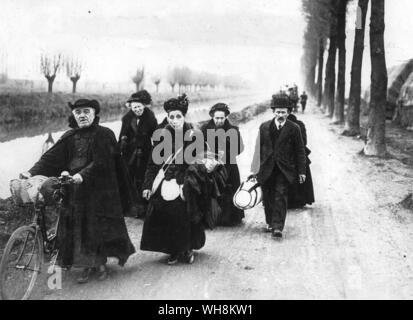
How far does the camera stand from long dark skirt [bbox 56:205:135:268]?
487 cm

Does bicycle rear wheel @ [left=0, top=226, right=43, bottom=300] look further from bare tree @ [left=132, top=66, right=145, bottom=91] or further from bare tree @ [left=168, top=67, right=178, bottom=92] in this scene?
bare tree @ [left=168, top=67, right=178, bottom=92]

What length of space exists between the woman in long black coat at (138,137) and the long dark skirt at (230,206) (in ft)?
4.06

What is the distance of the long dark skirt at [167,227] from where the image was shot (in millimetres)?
5500

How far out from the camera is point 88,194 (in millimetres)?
4957

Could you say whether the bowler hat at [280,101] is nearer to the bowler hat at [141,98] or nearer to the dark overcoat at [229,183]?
the dark overcoat at [229,183]

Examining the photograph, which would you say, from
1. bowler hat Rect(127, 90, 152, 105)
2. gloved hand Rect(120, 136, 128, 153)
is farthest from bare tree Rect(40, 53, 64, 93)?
bowler hat Rect(127, 90, 152, 105)

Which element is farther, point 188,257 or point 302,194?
point 302,194

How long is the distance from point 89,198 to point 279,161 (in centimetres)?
285

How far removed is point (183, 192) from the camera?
546 centimetres

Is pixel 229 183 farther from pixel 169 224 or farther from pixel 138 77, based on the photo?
pixel 138 77

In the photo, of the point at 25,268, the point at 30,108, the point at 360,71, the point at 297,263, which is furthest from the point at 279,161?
the point at 30,108

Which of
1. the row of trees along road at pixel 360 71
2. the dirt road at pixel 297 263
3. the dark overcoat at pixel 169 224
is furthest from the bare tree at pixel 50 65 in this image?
the dark overcoat at pixel 169 224
